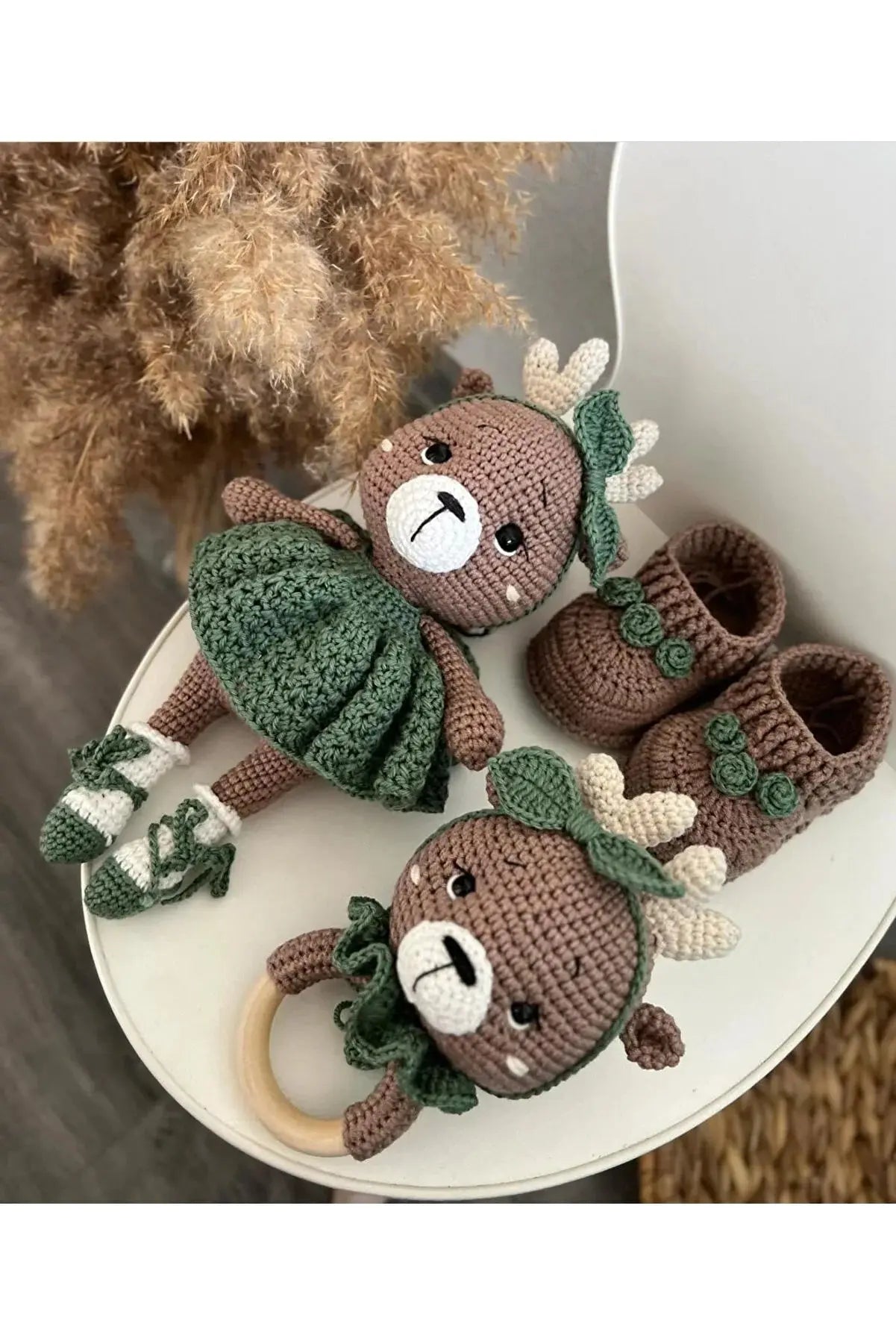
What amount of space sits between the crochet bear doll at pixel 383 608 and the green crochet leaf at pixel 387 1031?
0.10 meters

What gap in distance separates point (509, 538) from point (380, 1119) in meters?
0.37

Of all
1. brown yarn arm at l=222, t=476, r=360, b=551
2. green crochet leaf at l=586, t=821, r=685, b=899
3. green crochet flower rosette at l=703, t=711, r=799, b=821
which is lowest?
brown yarn arm at l=222, t=476, r=360, b=551

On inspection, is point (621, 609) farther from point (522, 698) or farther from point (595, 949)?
point (595, 949)

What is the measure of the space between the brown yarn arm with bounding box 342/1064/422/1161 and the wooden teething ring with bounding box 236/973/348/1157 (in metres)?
0.01

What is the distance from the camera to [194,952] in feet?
2.27

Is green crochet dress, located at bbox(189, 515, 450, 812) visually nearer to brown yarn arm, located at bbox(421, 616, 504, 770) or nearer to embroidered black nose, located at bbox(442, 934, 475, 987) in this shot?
brown yarn arm, located at bbox(421, 616, 504, 770)

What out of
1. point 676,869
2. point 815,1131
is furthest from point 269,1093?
point 815,1131

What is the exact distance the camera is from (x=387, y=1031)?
58cm

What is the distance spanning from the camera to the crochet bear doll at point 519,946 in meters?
0.54

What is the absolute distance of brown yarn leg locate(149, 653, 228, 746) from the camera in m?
0.72

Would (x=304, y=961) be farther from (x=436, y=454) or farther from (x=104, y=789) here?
(x=436, y=454)

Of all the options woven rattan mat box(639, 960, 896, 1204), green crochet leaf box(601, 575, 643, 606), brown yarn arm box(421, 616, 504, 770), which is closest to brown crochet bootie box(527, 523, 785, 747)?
green crochet leaf box(601, 575, 643, 606)

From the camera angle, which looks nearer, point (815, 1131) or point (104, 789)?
point (104, 789)
